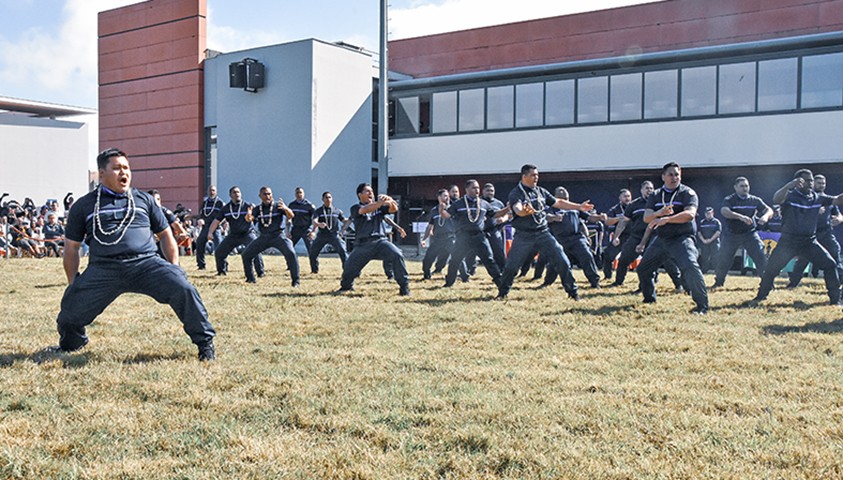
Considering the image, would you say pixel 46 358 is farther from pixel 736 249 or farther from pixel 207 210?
pixel 736 249

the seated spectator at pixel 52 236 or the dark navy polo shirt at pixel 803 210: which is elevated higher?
the dark navy polo shirt at pixel 803 210

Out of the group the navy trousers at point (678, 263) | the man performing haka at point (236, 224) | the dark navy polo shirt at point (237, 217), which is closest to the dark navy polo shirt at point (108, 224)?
the navy trousers at point (678, 263)

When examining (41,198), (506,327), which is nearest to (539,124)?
(506,327)

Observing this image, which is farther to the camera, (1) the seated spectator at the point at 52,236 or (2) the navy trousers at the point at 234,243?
(1) the seated spectator at the point at 52,236

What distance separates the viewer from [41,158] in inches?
1770

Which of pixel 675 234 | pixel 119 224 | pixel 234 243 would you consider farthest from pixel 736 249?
pixel 119 224

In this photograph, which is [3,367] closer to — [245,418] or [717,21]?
[245,418]

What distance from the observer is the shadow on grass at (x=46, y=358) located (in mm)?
6309

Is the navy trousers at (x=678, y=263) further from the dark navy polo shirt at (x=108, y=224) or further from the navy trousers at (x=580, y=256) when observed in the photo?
the dark navy polo shirt at (x=108, y=224)

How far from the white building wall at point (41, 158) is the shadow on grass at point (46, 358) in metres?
40.6

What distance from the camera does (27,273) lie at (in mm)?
15430

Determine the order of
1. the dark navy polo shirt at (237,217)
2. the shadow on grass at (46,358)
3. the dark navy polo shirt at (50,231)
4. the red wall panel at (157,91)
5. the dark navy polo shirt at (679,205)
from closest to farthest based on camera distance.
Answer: the shadow on grass at (46,358), the dark navy polo shirt at (679,205), the dark navy polo shirt at (237,217), the dark navy polo shirt at (50,231), the red wall panel at (157,91)

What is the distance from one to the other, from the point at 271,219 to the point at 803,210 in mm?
8260

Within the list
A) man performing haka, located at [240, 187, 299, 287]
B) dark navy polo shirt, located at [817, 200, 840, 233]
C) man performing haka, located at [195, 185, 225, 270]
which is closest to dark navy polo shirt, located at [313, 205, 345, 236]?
man performing haka, located at [240, 187, 299, 287]
